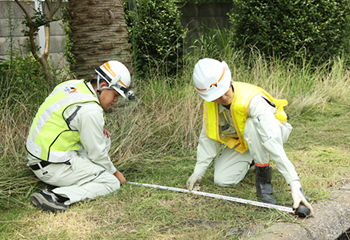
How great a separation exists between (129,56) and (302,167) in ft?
8.41

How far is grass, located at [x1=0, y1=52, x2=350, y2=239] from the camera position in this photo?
2641 mm

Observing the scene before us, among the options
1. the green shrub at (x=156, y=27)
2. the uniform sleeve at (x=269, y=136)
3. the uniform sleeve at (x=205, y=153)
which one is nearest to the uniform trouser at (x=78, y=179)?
the uniform sleeve at (x=205, y=153)

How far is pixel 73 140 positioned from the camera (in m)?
3.16

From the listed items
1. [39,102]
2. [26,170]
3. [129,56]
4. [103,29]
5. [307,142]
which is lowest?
[307,142]

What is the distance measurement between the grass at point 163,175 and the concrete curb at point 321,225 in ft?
0.32

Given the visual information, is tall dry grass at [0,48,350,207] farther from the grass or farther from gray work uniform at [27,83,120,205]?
gray work uniform at [27,83,120,205]

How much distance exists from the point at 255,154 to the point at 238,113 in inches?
15.8

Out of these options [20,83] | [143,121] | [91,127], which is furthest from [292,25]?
[91,127]

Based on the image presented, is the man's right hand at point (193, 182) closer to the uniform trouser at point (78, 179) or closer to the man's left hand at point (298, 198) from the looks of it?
the uniform trouser at point (78, 179)

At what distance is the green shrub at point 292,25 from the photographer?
268 inches

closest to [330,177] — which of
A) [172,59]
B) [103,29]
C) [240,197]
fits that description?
[240,197]

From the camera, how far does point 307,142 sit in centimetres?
467

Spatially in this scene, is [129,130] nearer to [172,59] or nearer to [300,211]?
[300,211]

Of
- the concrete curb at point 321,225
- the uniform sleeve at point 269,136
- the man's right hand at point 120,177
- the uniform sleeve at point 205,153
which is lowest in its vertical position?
the man's right hand at point 120,177
